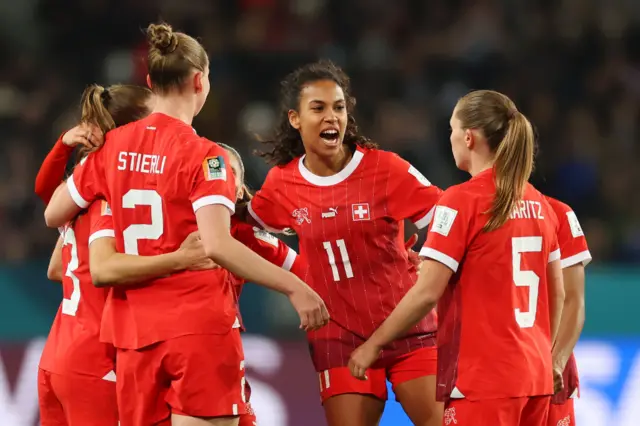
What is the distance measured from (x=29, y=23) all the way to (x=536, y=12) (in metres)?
5.44

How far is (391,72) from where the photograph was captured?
406 inches

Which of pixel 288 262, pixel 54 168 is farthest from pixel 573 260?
pixel 54 168

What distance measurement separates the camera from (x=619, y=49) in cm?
1058

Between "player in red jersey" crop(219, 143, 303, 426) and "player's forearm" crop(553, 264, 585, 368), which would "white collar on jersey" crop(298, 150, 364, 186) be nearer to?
"player in red jersey" crop(219, 143, 303, 426)

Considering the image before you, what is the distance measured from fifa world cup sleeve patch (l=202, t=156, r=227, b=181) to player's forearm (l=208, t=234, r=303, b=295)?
0.23 m

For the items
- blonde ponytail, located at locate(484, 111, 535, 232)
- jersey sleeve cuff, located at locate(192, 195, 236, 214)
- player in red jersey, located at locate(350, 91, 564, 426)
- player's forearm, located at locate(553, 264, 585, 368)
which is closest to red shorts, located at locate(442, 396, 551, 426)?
player in red jersey, located at locate(350, 91, 564, 426)

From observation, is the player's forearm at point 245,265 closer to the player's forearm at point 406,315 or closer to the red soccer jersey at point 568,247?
the player's forearm at point 406,315

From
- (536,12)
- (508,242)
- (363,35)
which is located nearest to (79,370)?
(508,242)

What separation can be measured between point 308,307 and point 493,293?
705 millimetres

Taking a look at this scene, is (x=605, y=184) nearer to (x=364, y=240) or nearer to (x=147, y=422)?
(x=364, y=240)

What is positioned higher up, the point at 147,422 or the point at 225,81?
the point at 225,81

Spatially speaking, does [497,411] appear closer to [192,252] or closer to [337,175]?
[192,252]

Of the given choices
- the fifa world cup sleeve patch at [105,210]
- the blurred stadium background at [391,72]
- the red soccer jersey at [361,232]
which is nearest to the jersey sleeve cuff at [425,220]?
the red soccer jersey at [361,232]

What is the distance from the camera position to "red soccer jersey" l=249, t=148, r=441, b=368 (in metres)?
4.64
